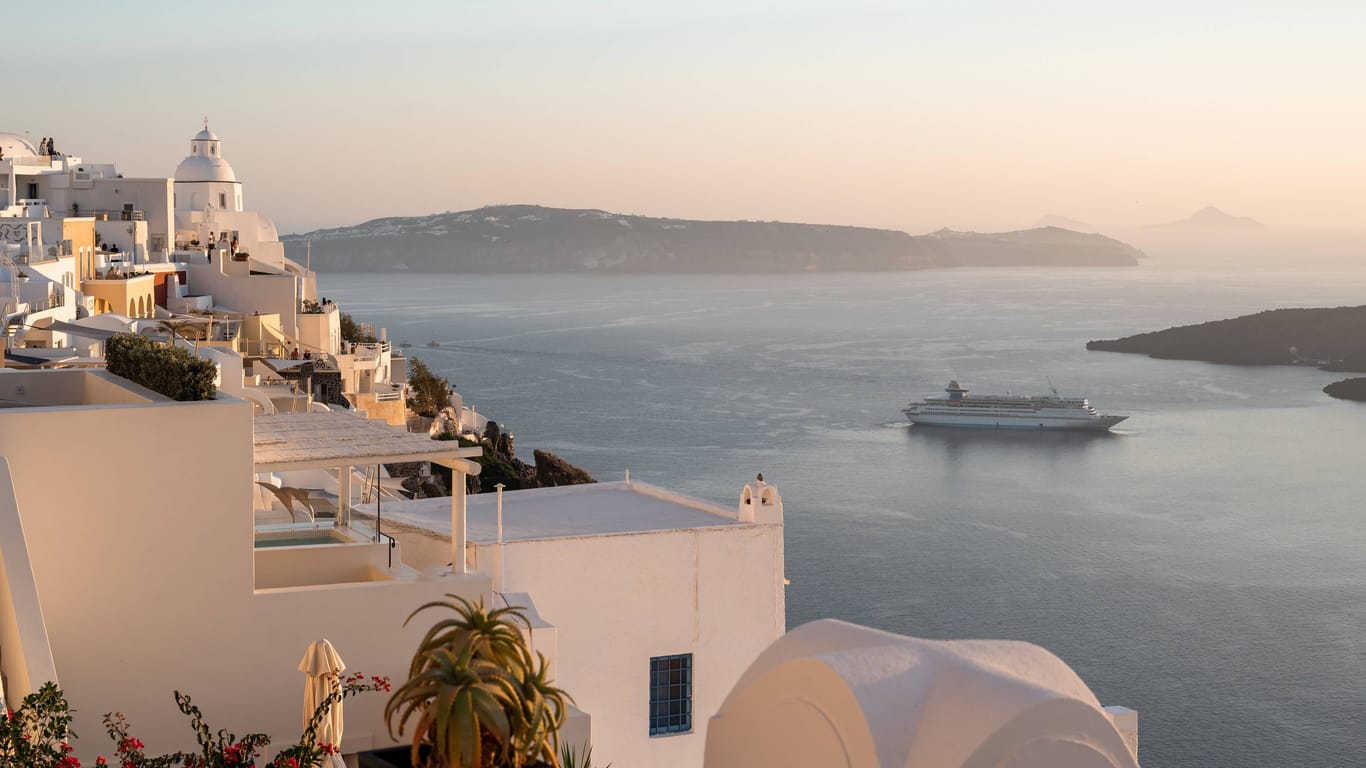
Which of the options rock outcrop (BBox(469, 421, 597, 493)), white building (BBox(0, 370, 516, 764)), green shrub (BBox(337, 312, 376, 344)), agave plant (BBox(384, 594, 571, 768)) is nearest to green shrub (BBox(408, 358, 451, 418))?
rock outcrop (BBox(469, 421, 597, 493))

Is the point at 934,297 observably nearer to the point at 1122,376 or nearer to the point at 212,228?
the point at 1122,376

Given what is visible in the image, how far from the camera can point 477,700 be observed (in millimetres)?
4457

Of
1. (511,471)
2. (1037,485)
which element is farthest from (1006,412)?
(511,471)

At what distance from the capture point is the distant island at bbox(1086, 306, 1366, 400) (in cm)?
7350

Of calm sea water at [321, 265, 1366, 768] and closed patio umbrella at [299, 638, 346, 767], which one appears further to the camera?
calm sea water at [321, 265, 1366, 768]

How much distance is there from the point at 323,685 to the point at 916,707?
6.60 ft

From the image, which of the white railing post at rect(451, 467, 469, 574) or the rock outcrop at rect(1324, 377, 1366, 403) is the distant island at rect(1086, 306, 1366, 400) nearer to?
the rock outcrop at rect(1324, 377, 1366, 403)

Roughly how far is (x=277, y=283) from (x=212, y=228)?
25.4 feet

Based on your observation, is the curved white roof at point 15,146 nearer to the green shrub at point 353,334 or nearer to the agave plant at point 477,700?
the green shrub at point 353,334

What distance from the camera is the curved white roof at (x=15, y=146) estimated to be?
34.2 meters

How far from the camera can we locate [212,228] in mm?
34062

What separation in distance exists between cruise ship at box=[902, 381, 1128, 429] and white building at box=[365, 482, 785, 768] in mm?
42755

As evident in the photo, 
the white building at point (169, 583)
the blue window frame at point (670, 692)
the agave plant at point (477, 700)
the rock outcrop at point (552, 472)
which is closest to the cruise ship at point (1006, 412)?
the rock outcrop at point (552, 472)

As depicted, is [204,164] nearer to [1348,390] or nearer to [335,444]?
[335,444]
